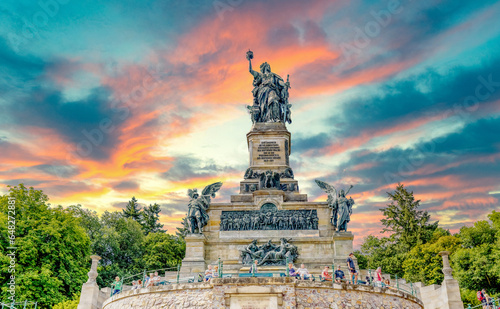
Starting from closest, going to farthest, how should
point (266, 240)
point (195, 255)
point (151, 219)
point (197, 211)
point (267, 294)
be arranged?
point (267, 294)
point (195, 255)
point (266, 240)
point (197, 211)
point (151, 219)

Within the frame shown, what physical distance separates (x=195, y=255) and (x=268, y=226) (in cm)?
460

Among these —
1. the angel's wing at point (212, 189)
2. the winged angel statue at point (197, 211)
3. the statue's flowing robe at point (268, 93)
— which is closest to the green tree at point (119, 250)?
the angel's wing at point (212, 189)

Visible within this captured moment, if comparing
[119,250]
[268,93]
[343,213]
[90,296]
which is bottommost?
[90,296]

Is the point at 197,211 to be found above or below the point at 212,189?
below

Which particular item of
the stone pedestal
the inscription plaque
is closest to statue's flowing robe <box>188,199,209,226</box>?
the stone pedestal

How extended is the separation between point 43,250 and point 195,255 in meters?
10.6

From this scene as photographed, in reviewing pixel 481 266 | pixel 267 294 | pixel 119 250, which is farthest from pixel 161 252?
pixel 267 294

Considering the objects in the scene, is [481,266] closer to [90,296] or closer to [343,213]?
[343,213]

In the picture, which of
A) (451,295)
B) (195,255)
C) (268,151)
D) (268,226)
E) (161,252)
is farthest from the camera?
(161,252)

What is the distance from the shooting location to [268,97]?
35.2 m

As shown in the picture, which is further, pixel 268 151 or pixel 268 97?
pixel 268 97

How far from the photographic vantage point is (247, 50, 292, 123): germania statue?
3466 cm

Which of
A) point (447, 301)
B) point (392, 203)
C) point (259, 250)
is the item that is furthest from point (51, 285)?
point (392, 203)

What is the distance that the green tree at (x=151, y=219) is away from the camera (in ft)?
211
